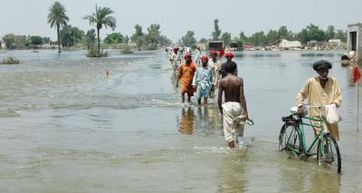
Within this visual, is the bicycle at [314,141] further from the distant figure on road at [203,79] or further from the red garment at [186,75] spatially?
the red garment at [186,75]

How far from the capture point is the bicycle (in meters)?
8.23

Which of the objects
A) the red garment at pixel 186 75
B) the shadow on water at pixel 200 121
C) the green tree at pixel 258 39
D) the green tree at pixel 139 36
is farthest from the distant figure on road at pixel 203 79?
the green tree at pixel 258 39

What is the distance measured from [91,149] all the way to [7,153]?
1415 millimetres

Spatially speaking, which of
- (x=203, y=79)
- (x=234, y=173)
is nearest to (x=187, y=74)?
(x=203, y=79)

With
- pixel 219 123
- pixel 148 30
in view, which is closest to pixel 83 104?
pixel 219 123

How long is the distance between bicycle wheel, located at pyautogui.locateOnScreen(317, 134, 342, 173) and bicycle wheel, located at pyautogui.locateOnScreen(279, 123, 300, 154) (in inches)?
23.3

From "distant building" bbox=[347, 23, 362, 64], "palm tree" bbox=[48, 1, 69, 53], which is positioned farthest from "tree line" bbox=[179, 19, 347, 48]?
"distant building" bbox=[347, 23, 362, 64]

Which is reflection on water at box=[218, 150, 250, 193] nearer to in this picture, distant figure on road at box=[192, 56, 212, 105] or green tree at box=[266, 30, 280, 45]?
distant figure on road at box=[192, 56, 212, 105]

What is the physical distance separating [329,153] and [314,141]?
298mm

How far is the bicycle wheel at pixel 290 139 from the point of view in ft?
30.0

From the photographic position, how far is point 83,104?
735 inches

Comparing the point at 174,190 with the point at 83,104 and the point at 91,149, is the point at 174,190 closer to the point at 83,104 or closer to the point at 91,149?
the point at 91,149

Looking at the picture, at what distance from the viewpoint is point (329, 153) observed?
330 inches

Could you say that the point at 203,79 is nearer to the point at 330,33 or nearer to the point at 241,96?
the point at 241,96
